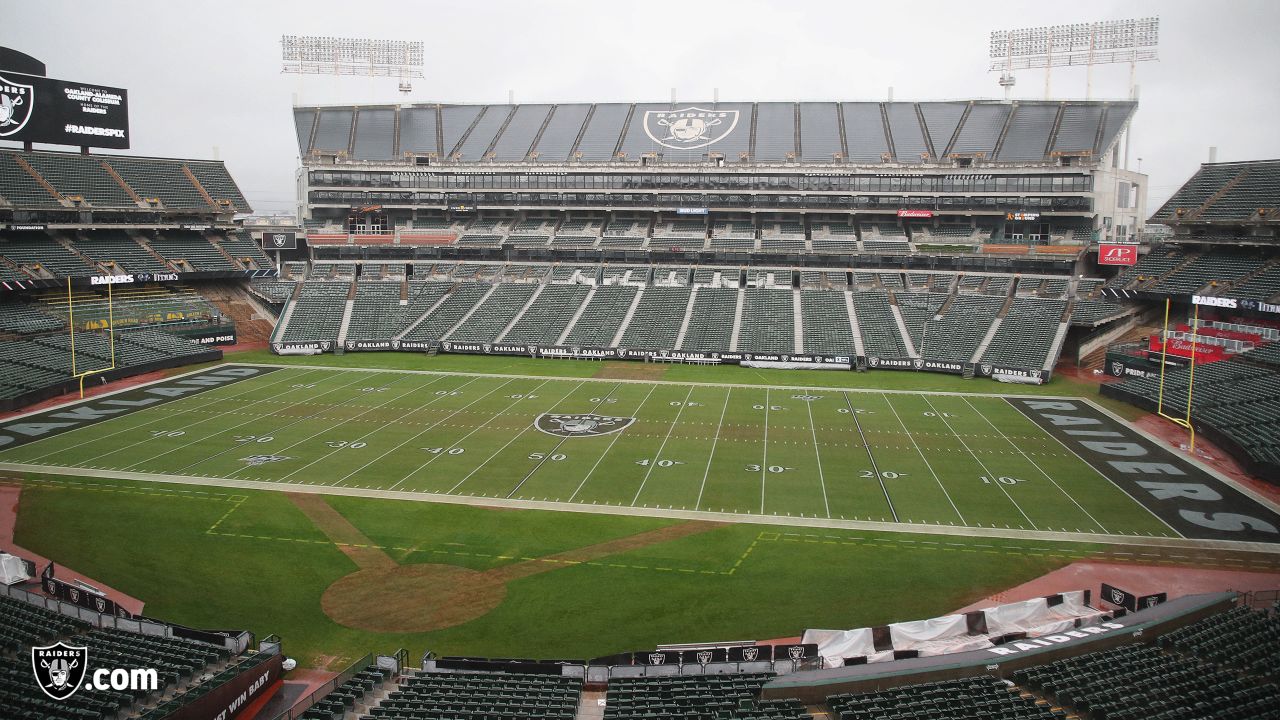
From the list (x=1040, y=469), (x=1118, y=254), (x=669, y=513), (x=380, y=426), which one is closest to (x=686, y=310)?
(x=380, y=426)

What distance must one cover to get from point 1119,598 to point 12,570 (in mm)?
25004

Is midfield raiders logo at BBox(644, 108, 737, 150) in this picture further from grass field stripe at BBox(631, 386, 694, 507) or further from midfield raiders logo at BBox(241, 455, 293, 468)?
midfield raiders logo at BBox(241, 455, 293, 468)

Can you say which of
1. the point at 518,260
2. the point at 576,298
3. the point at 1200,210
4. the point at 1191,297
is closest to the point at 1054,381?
the point at 1191,297

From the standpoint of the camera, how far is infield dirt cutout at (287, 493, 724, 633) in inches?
733

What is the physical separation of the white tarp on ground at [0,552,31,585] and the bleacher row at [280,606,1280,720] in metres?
10.1

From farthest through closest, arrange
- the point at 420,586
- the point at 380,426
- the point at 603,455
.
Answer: the point at 380,426
the point at 603,455
the point at 420,586

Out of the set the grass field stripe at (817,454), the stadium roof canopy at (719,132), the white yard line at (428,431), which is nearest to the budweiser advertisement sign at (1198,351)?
the grass field stripe at (817,454)

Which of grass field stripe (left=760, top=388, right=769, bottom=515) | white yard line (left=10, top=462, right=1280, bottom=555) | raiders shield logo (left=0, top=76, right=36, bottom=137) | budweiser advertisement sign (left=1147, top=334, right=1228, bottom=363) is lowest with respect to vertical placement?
white yard line (left=10, top=462, right=1280, bottom=555)

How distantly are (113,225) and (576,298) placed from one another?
30769mm

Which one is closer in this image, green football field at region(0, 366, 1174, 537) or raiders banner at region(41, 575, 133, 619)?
raiders banner at region(41, 575, 133, 619)

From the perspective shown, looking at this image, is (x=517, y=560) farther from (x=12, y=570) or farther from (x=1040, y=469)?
(x=1040, y=469)

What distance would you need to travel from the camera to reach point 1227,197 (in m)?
48.5

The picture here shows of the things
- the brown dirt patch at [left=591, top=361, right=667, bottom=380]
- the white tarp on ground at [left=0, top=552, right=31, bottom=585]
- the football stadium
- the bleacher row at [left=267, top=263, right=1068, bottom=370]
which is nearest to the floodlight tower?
the football stadium

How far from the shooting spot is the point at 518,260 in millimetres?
64688
